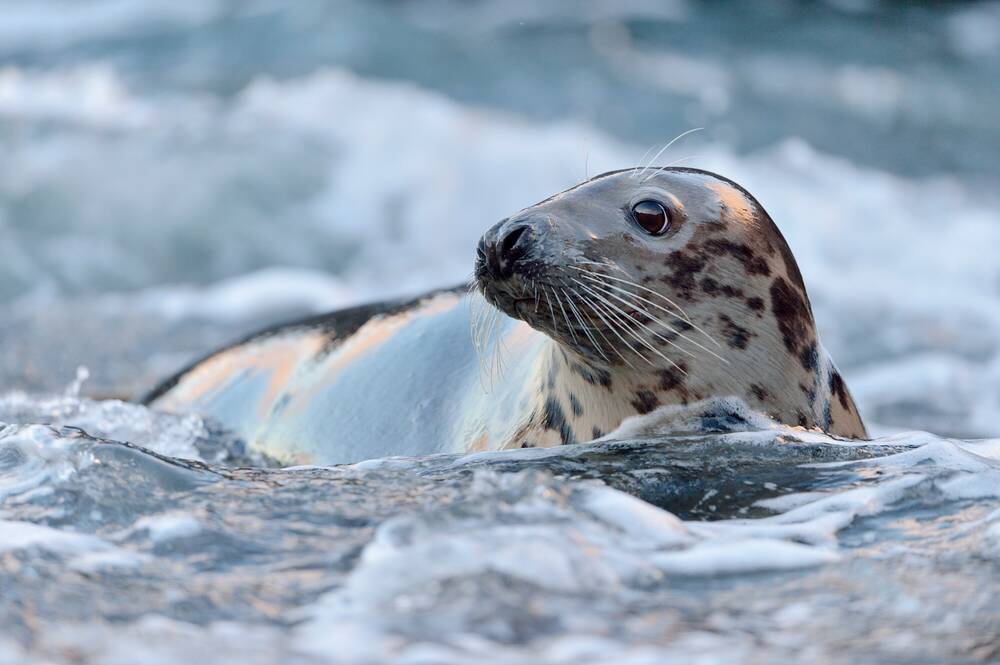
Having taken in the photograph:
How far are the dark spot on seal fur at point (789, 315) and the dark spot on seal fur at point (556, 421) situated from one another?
560 mm

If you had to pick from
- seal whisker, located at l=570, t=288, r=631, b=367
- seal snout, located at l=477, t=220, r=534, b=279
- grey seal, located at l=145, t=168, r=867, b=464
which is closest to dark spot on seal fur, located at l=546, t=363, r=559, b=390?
grey seal, located at l=145, t=168, r=867, b=464

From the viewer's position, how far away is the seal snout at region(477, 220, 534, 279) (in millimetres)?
3191

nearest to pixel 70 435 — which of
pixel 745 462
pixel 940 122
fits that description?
pixel 745 462

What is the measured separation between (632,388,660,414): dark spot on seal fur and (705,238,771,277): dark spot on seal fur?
37 centimetres

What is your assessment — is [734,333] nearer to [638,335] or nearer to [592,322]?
[638,335]

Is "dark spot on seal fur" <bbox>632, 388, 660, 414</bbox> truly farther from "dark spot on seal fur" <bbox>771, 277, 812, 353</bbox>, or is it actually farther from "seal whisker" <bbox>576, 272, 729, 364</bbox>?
"dark spot on seal fur" <bbox>771, 277, 812, 353</bbox>

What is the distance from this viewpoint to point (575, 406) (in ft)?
11.5

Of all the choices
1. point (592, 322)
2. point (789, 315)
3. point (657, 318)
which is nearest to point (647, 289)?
point (657, 318)

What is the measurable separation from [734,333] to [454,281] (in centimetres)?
582

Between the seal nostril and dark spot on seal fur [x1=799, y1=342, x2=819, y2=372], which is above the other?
the seal nostril


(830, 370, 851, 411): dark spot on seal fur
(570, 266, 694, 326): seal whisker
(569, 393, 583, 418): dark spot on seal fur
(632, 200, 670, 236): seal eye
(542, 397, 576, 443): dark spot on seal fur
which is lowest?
(542, 397, 576, 443): dark spot on seal fur

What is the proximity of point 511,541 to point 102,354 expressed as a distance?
17.5 ft

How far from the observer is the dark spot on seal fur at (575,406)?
3490 millimetres

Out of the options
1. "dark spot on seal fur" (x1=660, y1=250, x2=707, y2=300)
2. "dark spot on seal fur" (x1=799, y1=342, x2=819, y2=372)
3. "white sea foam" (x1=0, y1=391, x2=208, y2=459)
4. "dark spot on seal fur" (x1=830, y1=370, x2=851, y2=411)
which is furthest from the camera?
"white sea foam" (x1=0, y1=391, x2=208, y2=459)
